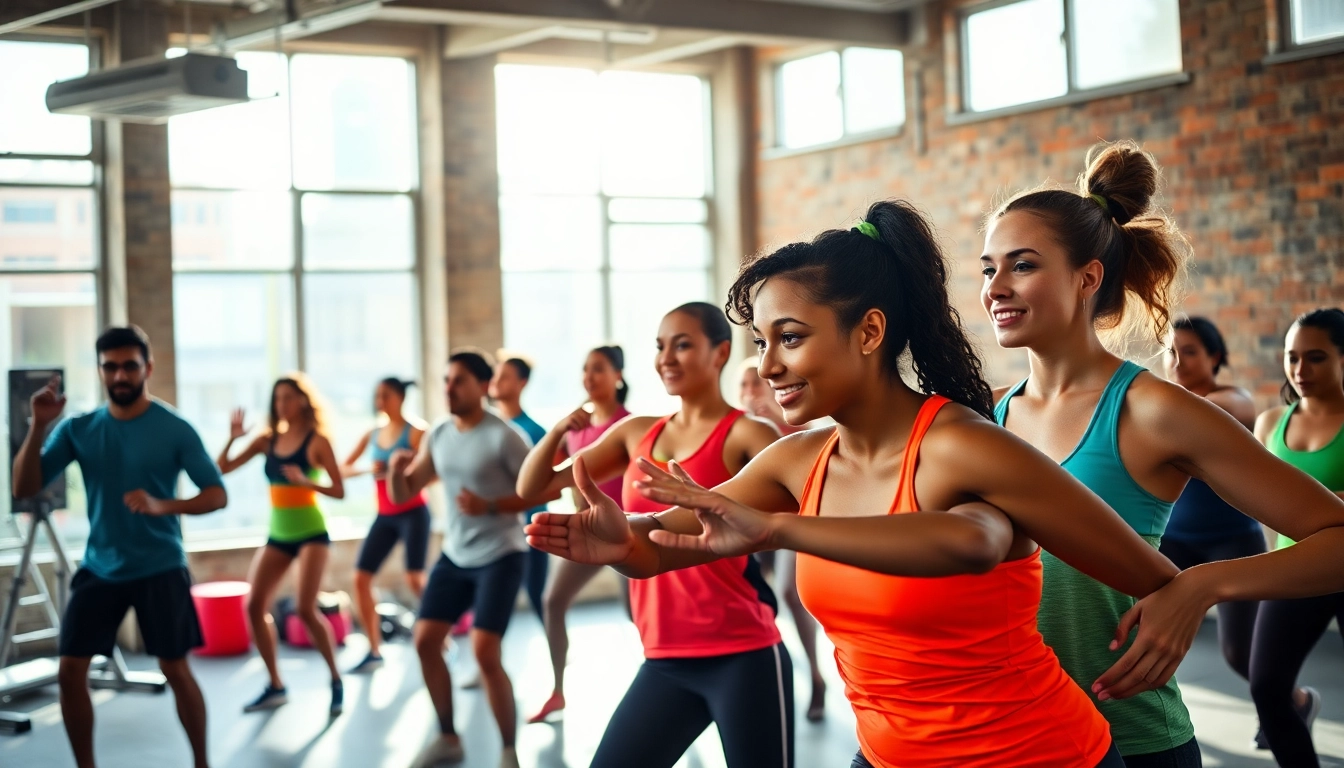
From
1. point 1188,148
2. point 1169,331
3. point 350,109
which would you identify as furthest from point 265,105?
point 1169,331

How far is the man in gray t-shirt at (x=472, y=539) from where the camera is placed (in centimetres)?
460

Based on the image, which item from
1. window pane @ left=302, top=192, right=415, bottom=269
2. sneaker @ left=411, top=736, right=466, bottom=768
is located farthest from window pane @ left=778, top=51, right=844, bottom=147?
sneaker @ left=411, top=736, right=466, bottom=768

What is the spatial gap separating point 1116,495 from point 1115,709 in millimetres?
330

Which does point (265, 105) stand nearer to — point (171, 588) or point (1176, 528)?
point (171, 588)

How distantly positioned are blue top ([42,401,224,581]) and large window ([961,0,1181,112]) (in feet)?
17.4

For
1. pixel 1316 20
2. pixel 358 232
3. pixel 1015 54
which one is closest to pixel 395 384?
pixel 358 232

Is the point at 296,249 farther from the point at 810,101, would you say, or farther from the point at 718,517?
the point at 718,517

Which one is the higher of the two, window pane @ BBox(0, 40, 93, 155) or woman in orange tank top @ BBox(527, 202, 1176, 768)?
window pane @ BBox(0, 40, 93, 155)

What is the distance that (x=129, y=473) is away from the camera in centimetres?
438

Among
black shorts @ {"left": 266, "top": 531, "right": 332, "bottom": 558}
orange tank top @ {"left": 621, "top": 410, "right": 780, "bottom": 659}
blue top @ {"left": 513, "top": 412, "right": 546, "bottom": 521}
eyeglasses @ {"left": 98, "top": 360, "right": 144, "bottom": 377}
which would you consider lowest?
black shorts @ {"left": 266, "top": 531, "right": 332, "bottom": 558}

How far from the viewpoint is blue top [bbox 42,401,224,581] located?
4301mm

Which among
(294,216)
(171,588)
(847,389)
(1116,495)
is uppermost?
(294,216)

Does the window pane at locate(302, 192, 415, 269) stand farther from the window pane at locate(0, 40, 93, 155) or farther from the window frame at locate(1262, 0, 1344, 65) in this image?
the window frame at locate(1262, 0, 1344, 65)

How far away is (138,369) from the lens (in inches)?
177
